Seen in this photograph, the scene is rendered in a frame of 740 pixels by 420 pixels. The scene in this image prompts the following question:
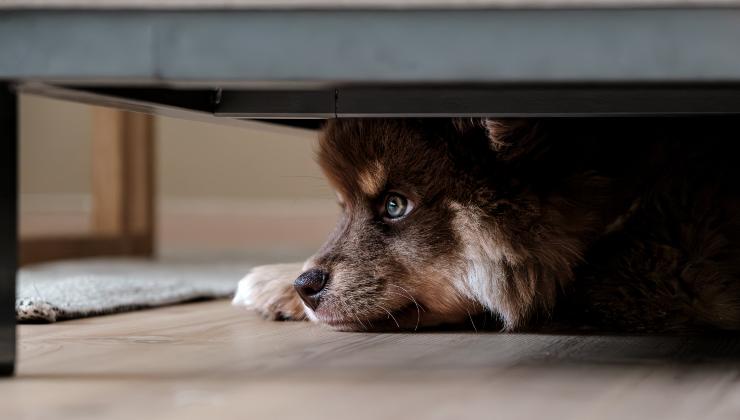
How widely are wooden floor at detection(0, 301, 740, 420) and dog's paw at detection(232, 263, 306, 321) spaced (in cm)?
14

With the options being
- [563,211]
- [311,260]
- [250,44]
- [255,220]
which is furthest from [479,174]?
[255,220]

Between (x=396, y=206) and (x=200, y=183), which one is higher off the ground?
(x=396, y=206)

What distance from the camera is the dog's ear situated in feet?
4.75

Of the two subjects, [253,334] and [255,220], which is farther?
[255,220]

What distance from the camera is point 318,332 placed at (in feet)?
5.27

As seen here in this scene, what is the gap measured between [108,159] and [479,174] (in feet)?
8.39

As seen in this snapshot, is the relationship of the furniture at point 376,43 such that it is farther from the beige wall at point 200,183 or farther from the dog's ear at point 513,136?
the beige wall at point 200,183

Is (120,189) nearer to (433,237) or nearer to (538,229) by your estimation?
(433,237)

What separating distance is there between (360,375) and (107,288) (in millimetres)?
1162

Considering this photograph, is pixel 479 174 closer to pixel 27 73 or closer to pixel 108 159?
pixel 27 73

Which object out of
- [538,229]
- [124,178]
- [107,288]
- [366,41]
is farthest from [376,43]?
[124,178]

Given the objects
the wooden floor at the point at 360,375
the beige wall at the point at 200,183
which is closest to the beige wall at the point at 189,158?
the beige wall at the point at 200,183

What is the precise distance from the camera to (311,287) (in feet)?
5.26

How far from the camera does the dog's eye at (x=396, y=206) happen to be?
1.62 metres
